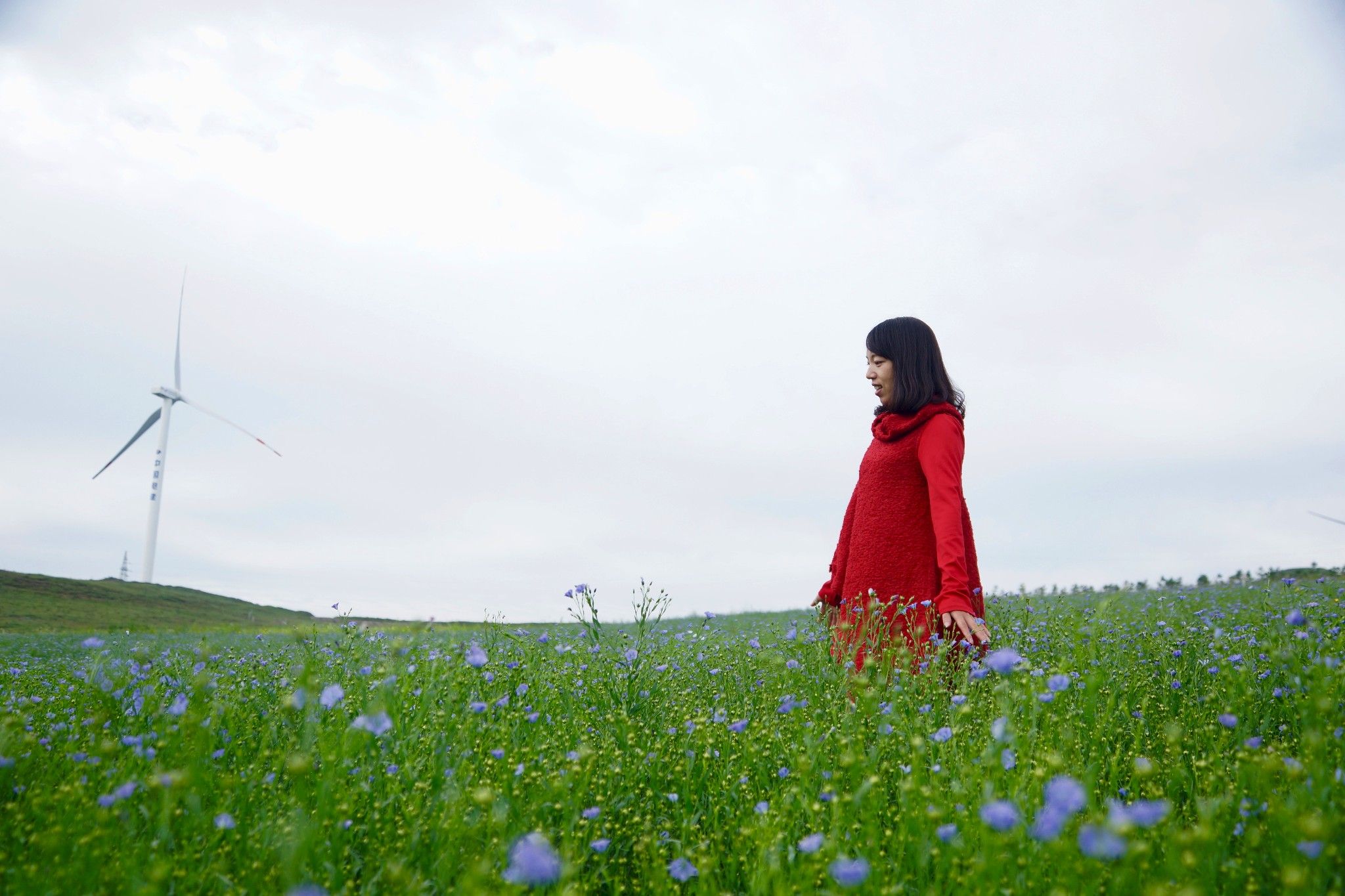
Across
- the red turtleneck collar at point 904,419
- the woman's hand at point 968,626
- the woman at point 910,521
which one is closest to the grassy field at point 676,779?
the woman's hand at point 968,626

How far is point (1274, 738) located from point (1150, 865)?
159 cm

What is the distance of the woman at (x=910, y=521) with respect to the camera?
13.0 ft

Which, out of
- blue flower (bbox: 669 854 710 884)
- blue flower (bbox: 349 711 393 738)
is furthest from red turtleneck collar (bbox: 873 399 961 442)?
blue flower (bbox: 349 711 393 738)

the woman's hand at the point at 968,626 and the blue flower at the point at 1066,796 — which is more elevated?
the woman's hand at the point at 968,626

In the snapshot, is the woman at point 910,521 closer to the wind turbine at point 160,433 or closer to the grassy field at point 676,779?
the grassy field at point 676,779

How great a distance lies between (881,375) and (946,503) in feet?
2.95

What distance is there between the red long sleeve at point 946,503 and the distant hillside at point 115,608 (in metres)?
17.3

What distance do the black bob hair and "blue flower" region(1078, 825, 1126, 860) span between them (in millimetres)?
2970

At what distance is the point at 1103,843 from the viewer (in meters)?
1.56

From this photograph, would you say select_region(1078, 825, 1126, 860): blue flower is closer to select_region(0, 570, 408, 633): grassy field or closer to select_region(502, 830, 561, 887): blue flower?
select_region(502, 830, 561, 887): blue flower

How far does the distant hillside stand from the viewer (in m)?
19.0

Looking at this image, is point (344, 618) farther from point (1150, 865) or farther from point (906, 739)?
point (1150, 865)

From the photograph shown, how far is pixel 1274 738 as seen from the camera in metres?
3.41

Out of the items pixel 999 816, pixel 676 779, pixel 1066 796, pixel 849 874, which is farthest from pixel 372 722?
pixel 1066 796
